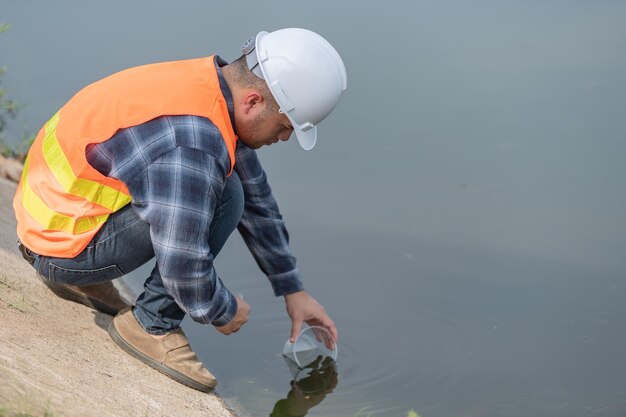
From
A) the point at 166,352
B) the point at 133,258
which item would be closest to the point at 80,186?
the point at 133,258

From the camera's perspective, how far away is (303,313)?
3.43m

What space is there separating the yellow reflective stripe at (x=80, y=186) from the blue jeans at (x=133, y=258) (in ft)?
0.17

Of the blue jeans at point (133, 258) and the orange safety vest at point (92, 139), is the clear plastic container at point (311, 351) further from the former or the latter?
the orange safety vest at point (92, 139)

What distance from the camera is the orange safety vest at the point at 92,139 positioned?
9.06 ft

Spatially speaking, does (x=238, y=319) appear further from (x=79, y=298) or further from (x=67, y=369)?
(x=79, y=298)

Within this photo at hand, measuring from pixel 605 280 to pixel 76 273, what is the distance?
2.29m

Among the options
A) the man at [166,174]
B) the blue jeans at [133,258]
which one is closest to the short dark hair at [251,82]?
the man at [166,174]

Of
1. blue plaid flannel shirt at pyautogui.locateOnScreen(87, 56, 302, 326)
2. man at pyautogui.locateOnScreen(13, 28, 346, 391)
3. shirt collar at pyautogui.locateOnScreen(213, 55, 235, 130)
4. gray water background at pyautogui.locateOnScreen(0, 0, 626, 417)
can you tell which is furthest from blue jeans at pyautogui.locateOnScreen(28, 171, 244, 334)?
gray water background at pyautogui.locateOnScreen(0, 0, 626, 417)

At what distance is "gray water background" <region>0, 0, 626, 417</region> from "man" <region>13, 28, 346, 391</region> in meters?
0.58

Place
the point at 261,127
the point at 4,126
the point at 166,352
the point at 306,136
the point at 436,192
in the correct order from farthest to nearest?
1. the point at 4,126
2. the point at 436,192
3. the point at 166,352
4. the point at 306,136
5. the point at 261,127

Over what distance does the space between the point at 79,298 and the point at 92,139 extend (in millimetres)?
881

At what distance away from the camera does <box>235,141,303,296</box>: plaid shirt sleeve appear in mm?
3363

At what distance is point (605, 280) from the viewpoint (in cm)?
407

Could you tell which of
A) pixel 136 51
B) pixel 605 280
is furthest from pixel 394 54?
pixel 605 280
